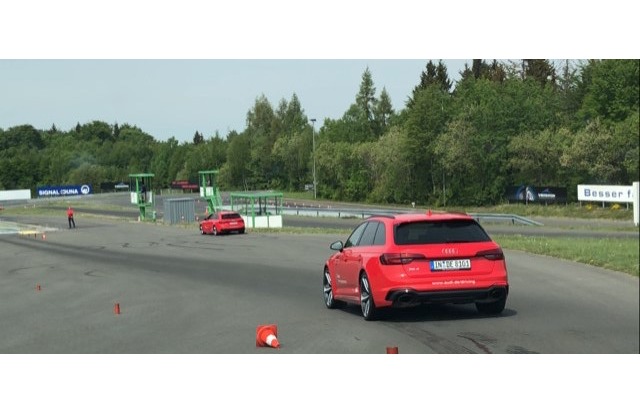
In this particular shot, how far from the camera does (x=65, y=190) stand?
86.5 ft

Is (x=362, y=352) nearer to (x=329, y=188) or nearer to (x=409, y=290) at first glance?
(x=409, y=290)

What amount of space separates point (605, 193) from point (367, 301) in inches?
158

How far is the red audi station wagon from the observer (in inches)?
443

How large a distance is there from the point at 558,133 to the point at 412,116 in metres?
3.40

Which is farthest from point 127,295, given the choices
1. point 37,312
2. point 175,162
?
point 175,162

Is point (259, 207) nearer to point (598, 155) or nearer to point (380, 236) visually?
point (380, 236)

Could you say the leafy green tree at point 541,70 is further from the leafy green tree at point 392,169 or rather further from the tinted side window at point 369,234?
the tinted side window at point 369,234

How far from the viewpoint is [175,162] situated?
1742 centimetres

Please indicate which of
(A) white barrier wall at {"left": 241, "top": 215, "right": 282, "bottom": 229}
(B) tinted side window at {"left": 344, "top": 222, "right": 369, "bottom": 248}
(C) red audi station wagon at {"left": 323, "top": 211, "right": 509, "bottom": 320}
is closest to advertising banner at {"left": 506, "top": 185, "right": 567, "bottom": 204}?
(C) red audi station wagon at {"left": 323, "top": 211, "right": 509, "bottom": 320}

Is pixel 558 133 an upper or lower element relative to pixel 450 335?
upper

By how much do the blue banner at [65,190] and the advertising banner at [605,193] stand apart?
48.5 ft

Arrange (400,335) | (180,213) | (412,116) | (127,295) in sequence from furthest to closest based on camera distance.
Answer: (180,213), (127,295), (412,116), (400,335)

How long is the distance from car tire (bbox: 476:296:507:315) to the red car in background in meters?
7.96

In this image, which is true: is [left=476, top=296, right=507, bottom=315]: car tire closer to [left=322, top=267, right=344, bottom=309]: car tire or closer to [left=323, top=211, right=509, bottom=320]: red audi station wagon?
[left=323, top=211, right=509, bottom=320]: red audi station wagon
